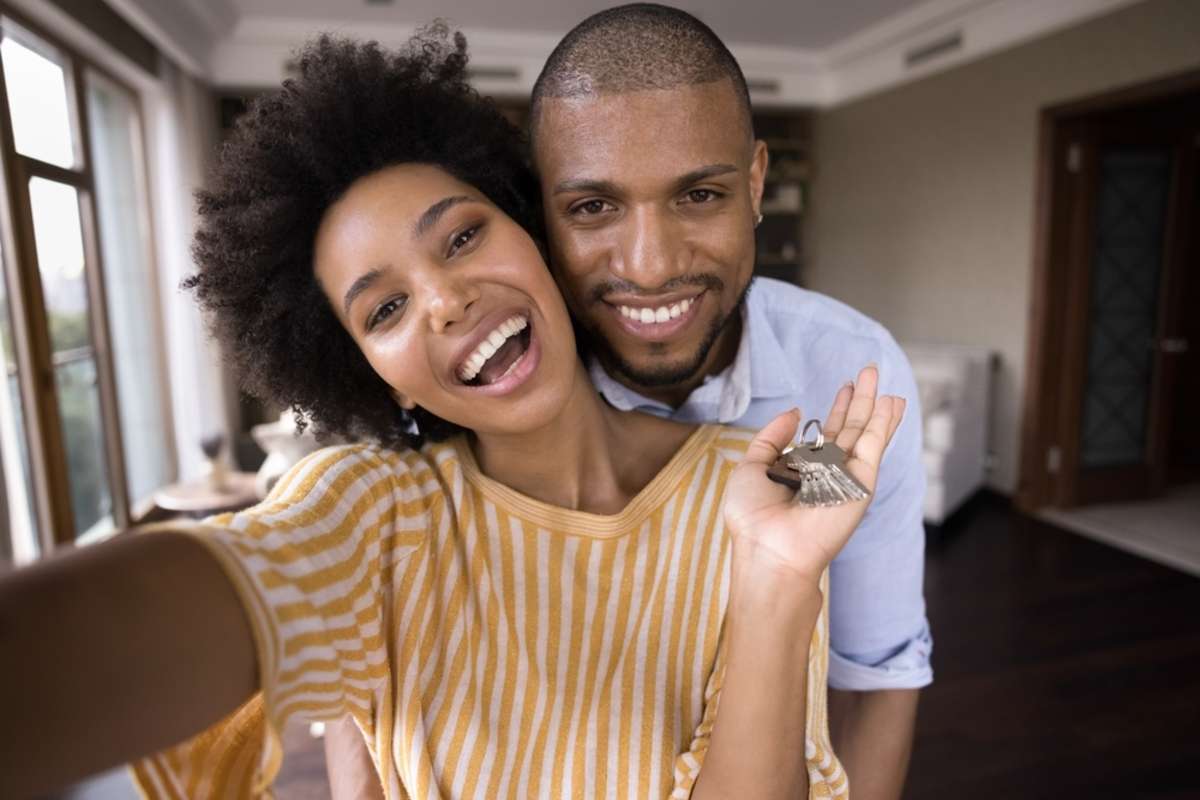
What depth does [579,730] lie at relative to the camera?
0.84 meters

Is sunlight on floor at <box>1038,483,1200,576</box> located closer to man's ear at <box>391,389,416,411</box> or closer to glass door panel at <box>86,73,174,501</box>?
man's ear at <box>391,389,416,411</box>

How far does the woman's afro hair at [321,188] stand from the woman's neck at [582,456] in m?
0.13

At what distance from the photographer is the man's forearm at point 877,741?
1.21 m

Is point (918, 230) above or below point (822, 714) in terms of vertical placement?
above

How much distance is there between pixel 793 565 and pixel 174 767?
22.1 inches

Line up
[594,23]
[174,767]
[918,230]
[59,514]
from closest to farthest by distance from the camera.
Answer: [174,767] → [594,23] → [59,514] → [918,230]

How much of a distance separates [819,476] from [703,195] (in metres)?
0.46

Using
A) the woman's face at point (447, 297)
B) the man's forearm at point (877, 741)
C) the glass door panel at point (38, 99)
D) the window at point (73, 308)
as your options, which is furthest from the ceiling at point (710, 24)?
the man's forearm at point (877, 741)

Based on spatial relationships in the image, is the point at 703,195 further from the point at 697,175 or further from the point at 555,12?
the point at 555,12

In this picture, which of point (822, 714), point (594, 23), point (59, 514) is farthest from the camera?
point (59, 514)

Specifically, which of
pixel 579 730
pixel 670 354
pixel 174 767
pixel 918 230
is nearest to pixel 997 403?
pixel 918 230

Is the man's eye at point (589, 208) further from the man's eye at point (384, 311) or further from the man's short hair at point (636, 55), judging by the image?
the man's eye at point (384, 311)

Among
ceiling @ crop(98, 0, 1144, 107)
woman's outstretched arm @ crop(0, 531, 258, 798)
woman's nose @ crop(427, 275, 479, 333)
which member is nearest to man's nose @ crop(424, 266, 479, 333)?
woman's nose @ crop(427, 275, 479, 333)

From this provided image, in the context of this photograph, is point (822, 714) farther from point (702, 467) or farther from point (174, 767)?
point (174, 767)
